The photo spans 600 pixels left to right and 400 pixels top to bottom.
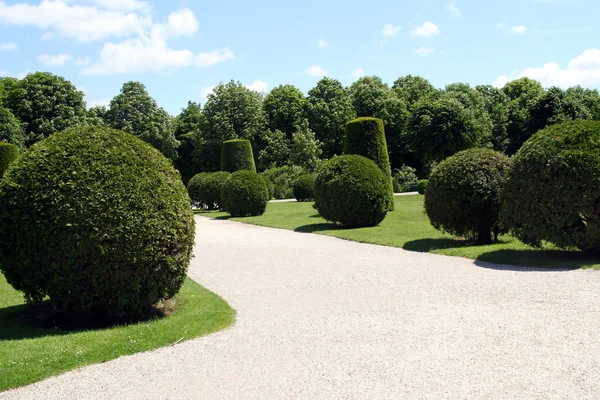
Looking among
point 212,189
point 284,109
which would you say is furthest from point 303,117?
point 212,189

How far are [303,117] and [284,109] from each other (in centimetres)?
345

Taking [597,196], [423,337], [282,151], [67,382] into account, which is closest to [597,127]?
[597,196]

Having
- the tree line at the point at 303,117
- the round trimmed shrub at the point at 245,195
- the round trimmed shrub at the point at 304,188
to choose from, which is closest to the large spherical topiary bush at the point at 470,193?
the round trimmed shrub at the point at 245,195

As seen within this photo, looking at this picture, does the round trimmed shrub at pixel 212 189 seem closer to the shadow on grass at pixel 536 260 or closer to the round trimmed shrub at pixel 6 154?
the round trimmed shrub at pixel 6 154

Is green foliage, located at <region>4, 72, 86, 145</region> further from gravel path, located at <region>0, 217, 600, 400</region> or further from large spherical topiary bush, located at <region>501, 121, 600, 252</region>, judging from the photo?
large spherical topiary bush, located at <region>501, 121, 600, 252</region>

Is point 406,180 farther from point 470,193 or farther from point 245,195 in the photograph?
point 470,193

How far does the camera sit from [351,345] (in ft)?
18.9

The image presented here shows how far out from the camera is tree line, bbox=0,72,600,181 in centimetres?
4806

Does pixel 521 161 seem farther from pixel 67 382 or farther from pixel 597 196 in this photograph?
pixel 67 382

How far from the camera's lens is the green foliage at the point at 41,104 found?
47.1 m

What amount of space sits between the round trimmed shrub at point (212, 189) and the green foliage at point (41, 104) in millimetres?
20882

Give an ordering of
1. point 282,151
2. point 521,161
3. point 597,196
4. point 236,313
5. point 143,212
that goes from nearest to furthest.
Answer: point 143,212 → point 236,313 → point 597,196 → point 521,161 → point 282,151

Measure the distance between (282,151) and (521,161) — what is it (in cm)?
4323

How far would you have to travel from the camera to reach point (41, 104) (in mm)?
47250
